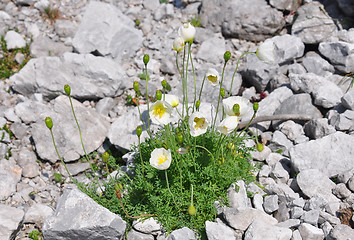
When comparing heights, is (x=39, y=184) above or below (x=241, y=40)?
below

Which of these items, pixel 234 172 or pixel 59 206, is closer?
pixel 59 206

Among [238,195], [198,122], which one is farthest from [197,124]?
[238,195]

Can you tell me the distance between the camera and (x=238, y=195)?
11.4 ft

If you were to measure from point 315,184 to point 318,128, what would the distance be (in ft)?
2.63

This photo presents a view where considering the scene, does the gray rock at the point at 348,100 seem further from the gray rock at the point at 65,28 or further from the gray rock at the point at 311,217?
the gray rock at the point at 65,28

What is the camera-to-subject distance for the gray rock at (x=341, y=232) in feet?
9.84

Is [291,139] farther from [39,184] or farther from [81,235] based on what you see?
[39,184]

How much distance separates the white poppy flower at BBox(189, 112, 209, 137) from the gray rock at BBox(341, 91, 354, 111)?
2.04 meters

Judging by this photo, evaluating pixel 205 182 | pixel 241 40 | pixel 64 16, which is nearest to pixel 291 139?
pixel 205 182

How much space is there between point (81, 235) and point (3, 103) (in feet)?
8.33

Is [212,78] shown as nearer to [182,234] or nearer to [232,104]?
[232,104]

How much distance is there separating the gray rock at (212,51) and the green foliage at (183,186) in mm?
2126

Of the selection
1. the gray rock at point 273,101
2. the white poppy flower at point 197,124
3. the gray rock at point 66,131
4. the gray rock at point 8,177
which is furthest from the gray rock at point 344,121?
the gray rock at point 8,177

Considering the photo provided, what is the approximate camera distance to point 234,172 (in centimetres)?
363
